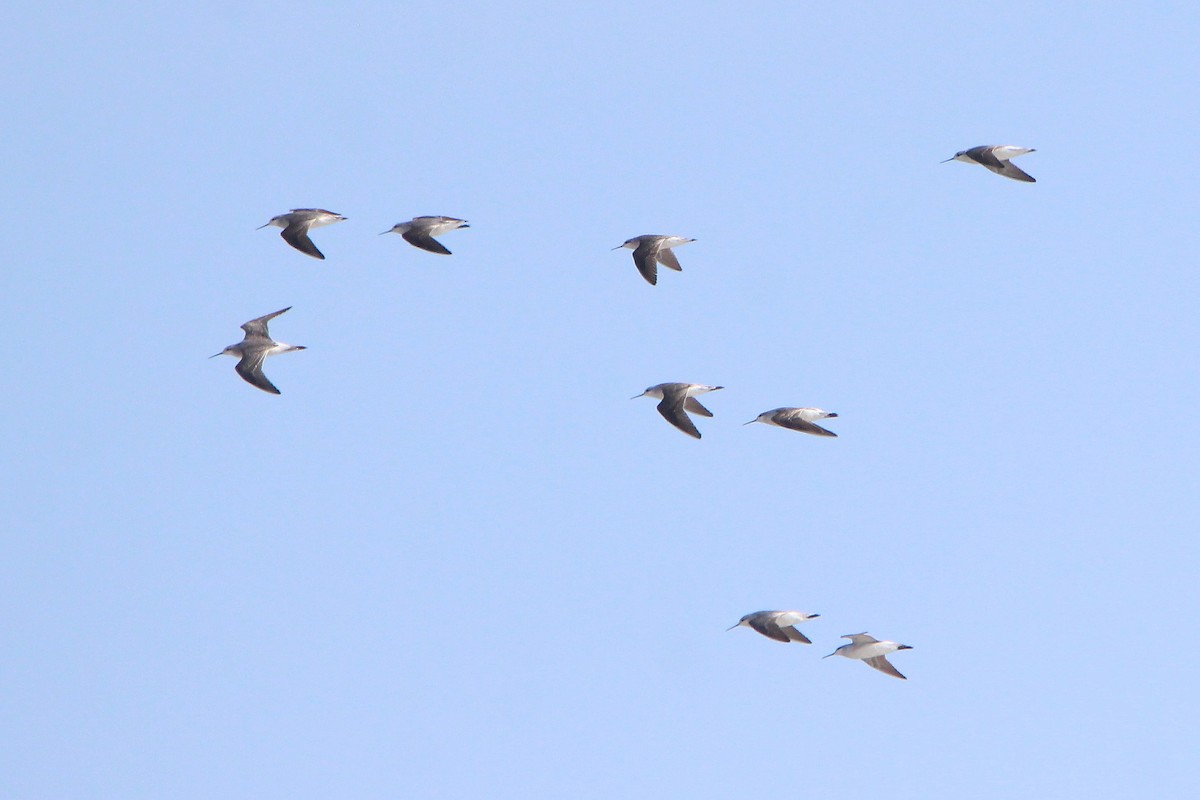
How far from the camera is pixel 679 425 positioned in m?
37.7

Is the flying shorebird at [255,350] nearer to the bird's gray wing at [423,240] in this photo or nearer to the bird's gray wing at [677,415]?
the bird's gray wing at [423,240]

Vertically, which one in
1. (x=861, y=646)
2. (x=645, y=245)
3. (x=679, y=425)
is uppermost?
(x=645, y=245)

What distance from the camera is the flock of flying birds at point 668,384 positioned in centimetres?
3728

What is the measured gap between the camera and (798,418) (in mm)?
37562

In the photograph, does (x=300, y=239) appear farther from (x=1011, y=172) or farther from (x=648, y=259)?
(x=1011, y=172)

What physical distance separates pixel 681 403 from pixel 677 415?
1.43ft

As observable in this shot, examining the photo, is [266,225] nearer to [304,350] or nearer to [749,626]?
[304,350]

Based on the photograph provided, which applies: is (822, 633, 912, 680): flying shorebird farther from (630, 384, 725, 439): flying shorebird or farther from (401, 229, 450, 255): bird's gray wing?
(401, 229, 450, 255): bird's gray wing

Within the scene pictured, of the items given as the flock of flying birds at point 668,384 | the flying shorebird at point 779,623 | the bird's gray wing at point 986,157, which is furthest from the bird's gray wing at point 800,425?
the bird's gray wing at point 986,157

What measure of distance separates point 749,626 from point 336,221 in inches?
479

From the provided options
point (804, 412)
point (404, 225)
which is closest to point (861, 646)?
point (804, 412)

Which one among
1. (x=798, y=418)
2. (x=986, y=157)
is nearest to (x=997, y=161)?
(x=986, y=157)

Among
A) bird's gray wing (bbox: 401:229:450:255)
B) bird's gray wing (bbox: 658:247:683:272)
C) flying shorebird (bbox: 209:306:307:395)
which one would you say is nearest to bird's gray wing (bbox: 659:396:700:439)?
bird's gray wing (bbox: 658:247:683:272)

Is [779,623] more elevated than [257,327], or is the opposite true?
[257,327]
